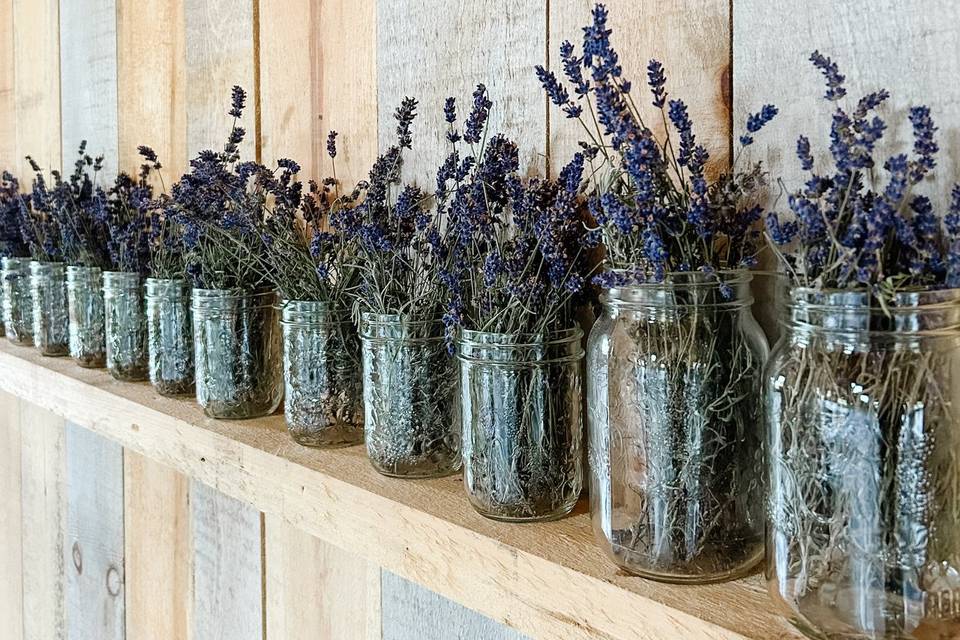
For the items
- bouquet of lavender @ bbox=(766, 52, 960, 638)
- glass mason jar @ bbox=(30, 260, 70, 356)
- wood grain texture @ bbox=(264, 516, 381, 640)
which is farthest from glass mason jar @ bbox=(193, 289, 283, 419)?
bouquet of lavender @ bbox=(766, 52, 960, 638)

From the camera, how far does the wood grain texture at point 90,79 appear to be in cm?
152

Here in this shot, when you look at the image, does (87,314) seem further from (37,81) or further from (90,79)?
(37,81)

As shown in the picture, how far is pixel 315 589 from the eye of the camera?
119 cm

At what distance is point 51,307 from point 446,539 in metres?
1.03

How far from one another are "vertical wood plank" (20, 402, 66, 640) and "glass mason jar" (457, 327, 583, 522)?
1399 millimetres

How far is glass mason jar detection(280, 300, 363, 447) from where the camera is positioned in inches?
36.3

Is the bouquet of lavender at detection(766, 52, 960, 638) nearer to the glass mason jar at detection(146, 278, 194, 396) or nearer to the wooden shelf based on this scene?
the wooden shelf

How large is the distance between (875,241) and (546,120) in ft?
1.32

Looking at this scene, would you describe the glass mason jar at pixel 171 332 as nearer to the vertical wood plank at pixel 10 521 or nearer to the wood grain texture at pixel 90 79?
the wood grain texture at pixel 90 79

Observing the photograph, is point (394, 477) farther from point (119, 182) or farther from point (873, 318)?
point (119, 182)

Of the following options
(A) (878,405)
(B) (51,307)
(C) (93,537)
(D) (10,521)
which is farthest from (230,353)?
(D) (10,521)

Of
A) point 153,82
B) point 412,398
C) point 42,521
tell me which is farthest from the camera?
point 42,521

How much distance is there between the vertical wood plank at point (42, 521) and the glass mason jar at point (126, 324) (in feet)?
2.25

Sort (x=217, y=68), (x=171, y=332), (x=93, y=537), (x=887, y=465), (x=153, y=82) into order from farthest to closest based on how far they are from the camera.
Result: (x=93, y=537)
(x=153, y=82)
(x=217, y=68)
(x=171, y=332)
(x=887, y=465)
